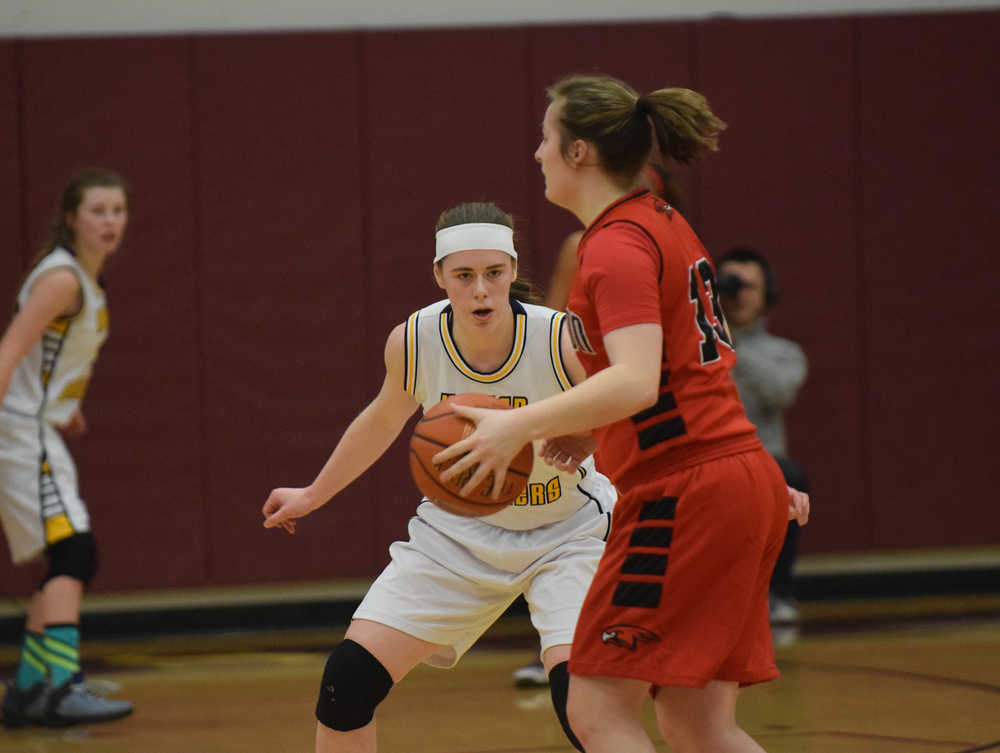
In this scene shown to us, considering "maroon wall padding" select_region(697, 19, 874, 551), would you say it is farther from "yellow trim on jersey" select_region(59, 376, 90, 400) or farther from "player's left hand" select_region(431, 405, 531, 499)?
"player's left hand" select_region(431, 405, 531, 499)

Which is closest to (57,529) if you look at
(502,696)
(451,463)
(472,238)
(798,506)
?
(502,696)

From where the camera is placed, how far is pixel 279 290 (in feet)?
24.2

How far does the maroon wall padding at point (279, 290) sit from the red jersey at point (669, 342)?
467 cm

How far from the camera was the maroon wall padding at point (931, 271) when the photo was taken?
302 inches

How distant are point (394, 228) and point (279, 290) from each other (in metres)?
0.66

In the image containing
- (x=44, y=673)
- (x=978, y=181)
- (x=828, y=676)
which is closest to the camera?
(x=44, y=673)

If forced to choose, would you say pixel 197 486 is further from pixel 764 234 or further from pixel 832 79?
pixel 832 79

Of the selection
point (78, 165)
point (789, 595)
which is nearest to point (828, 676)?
point (789, 595)

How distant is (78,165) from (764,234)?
3491 mm

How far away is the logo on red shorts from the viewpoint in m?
2.69

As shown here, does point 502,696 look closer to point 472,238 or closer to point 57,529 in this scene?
point 57,529

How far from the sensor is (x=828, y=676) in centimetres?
558

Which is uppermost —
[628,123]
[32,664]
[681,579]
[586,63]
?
[586,63]

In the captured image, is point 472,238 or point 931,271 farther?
point 931,271
